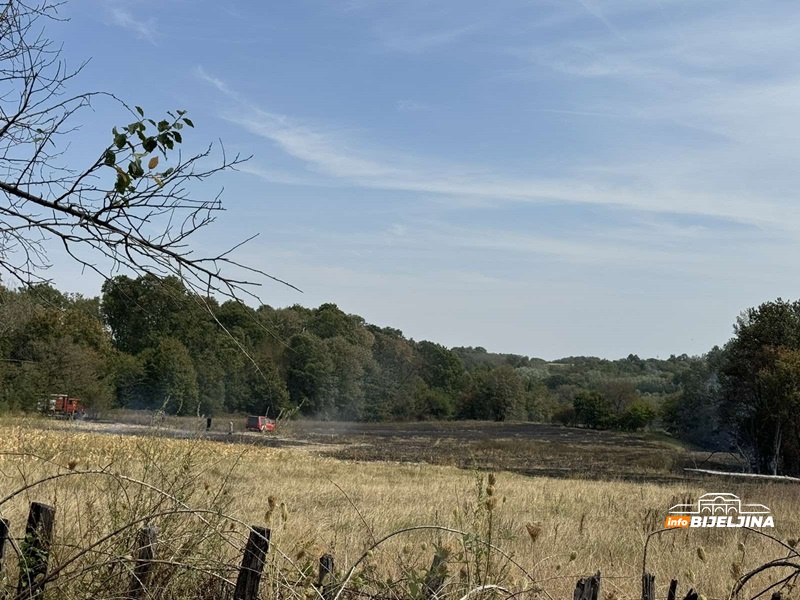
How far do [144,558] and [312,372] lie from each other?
4912cm

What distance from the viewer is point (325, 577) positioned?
379 cm

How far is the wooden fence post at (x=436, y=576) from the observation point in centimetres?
320

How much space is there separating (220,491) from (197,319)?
180 cm

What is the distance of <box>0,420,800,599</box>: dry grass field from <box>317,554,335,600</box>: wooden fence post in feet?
0.21

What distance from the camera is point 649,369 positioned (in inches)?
7500

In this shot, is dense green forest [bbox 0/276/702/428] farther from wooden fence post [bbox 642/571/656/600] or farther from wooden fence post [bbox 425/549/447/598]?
wooden fence post [bbox 642/571/656/600]

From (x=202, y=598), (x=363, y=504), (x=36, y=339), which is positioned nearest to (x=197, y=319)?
(x=202, y=598)

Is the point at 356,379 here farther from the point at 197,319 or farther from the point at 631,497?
the point at 197,319

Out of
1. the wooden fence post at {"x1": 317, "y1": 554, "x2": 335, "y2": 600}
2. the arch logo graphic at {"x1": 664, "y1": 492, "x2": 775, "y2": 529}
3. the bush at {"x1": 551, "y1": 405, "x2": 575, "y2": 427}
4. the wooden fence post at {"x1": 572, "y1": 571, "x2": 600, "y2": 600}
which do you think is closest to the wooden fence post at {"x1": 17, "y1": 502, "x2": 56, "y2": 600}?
the wooden fence post at {"x1": 317, "y1": 554, "x2": 335, "y2": 600}

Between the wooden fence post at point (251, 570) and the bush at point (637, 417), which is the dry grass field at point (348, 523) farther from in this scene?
the bush at point (637, 417)

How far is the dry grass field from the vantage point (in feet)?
12.0

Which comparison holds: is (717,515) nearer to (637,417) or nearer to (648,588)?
(648,588)

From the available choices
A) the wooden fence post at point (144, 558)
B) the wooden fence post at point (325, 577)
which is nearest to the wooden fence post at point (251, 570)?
the wooden fence post at point (325, 577)

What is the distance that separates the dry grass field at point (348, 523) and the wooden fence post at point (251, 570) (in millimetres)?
98
